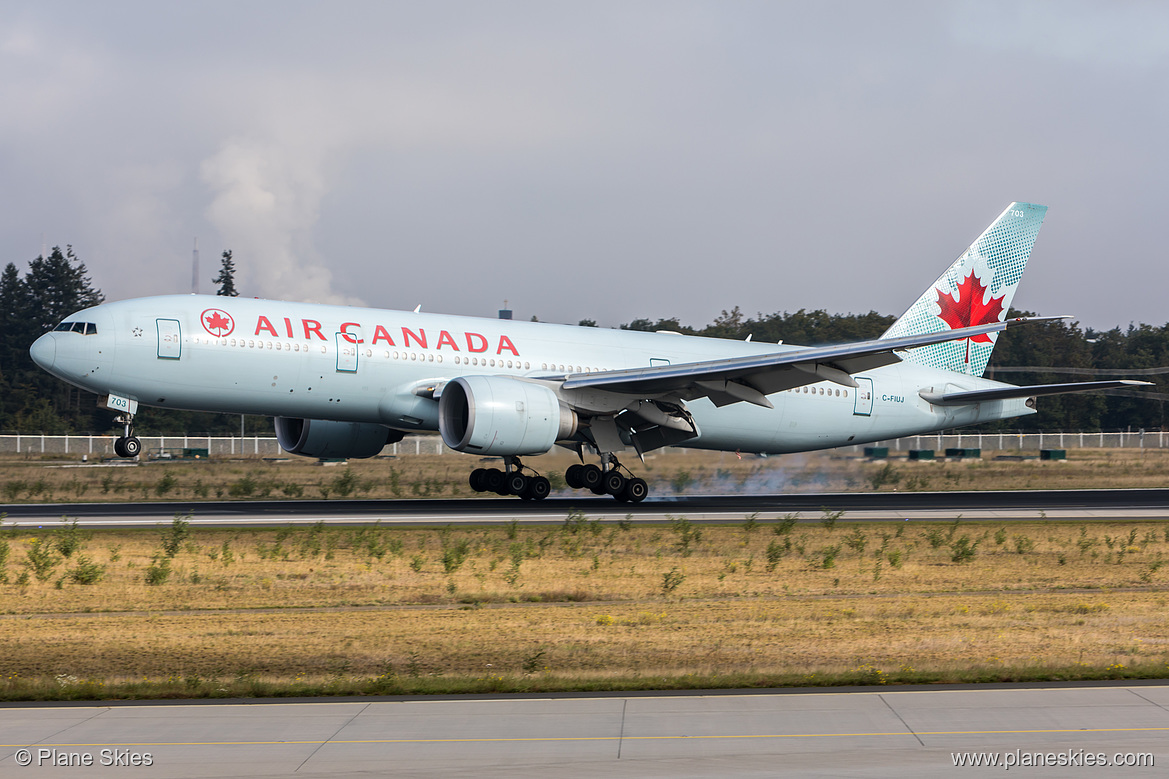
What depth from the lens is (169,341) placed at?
23359 mm

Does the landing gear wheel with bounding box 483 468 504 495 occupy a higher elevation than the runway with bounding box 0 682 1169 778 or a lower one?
higher

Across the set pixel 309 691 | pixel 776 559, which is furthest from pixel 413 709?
pixel 776 559

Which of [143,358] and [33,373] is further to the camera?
[33,373]

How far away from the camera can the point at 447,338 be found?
85.5 ft

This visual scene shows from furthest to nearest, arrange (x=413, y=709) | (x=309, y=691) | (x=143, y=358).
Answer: (x=143, y=358), (x=309, y=691), (x=413, y=709)

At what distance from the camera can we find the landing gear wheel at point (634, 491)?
87.8 feet

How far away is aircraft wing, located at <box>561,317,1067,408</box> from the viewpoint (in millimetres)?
24750

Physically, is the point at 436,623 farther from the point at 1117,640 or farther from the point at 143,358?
the point at 143,358

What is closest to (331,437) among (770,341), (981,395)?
(981,395)

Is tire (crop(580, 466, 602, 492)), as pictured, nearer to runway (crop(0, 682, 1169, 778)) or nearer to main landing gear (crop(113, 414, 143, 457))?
main landing gear (crop(113, 414, 143, 457))

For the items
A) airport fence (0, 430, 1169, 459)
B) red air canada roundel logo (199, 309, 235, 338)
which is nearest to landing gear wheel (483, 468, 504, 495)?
red air canada roundel logo (199, 309, 235, 338)

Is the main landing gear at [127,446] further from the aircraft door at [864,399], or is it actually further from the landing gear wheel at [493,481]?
the aircraft door at [864,399]

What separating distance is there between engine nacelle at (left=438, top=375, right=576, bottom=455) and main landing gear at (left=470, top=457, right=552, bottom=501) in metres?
2.50

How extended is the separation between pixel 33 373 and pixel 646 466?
63667mm
